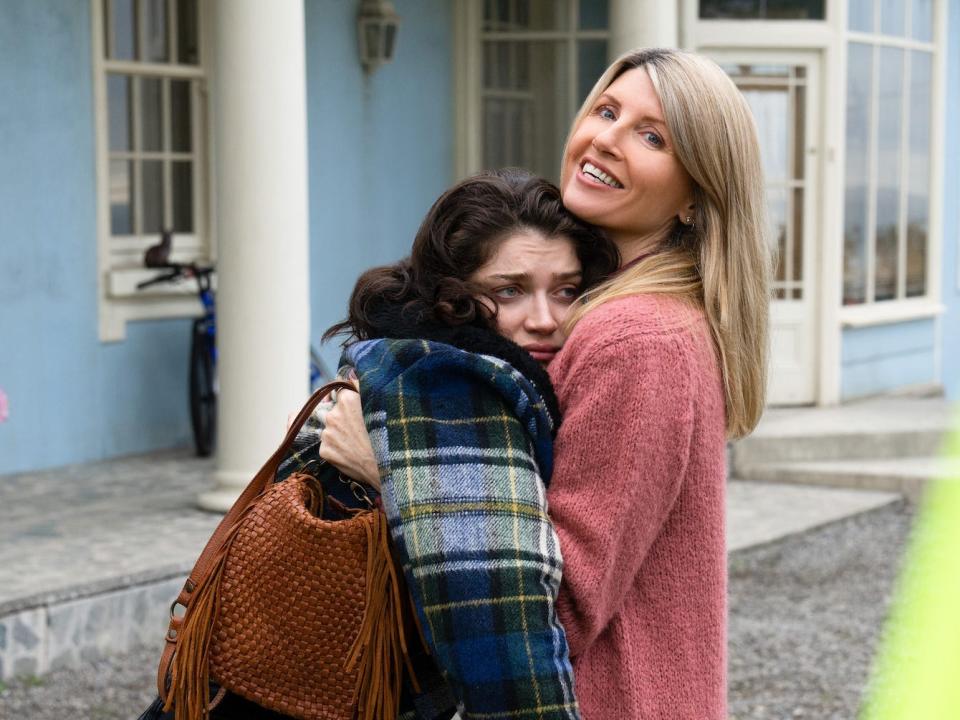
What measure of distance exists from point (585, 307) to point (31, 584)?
145 inches

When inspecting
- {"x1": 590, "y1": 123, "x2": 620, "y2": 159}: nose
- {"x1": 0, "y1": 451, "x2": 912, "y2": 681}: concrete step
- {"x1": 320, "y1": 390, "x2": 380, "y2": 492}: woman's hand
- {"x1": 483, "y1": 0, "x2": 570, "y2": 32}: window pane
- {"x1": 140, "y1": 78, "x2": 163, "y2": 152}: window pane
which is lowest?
{"x1": 0, "y1": 451, "x2": 912, "y2": 681}: concrete step

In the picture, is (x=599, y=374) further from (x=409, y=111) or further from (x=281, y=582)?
(x=409, y=111)

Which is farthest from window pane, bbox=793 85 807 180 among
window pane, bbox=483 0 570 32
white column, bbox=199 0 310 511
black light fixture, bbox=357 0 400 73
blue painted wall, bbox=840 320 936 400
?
white column, bbox=199 0 310 511

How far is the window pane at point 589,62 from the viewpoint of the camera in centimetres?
1032

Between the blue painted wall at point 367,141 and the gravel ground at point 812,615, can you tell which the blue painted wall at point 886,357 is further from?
the blue painted wall at point 367,141

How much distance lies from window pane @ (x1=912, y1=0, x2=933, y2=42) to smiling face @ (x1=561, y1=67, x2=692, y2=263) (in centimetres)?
983

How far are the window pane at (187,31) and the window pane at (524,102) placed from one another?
94.0 inches

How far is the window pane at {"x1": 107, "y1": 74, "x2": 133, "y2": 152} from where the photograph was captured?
816 centimetres

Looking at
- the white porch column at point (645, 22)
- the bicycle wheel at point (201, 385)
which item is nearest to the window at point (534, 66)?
the white porch column at point (645, 22)

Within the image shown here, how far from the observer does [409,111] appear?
9844 mm

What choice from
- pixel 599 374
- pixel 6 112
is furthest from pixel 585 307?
pixel 6 112

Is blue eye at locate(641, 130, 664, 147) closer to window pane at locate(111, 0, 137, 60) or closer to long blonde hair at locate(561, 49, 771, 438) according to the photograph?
long blonde hair at locate(561, 49, 771, 438)

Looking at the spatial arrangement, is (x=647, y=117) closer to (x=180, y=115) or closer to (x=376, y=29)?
(x=180, y=115)

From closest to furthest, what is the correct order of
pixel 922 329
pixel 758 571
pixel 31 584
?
1. pixel 31 584
2. pixel 758 571
3. pixel 922 329
